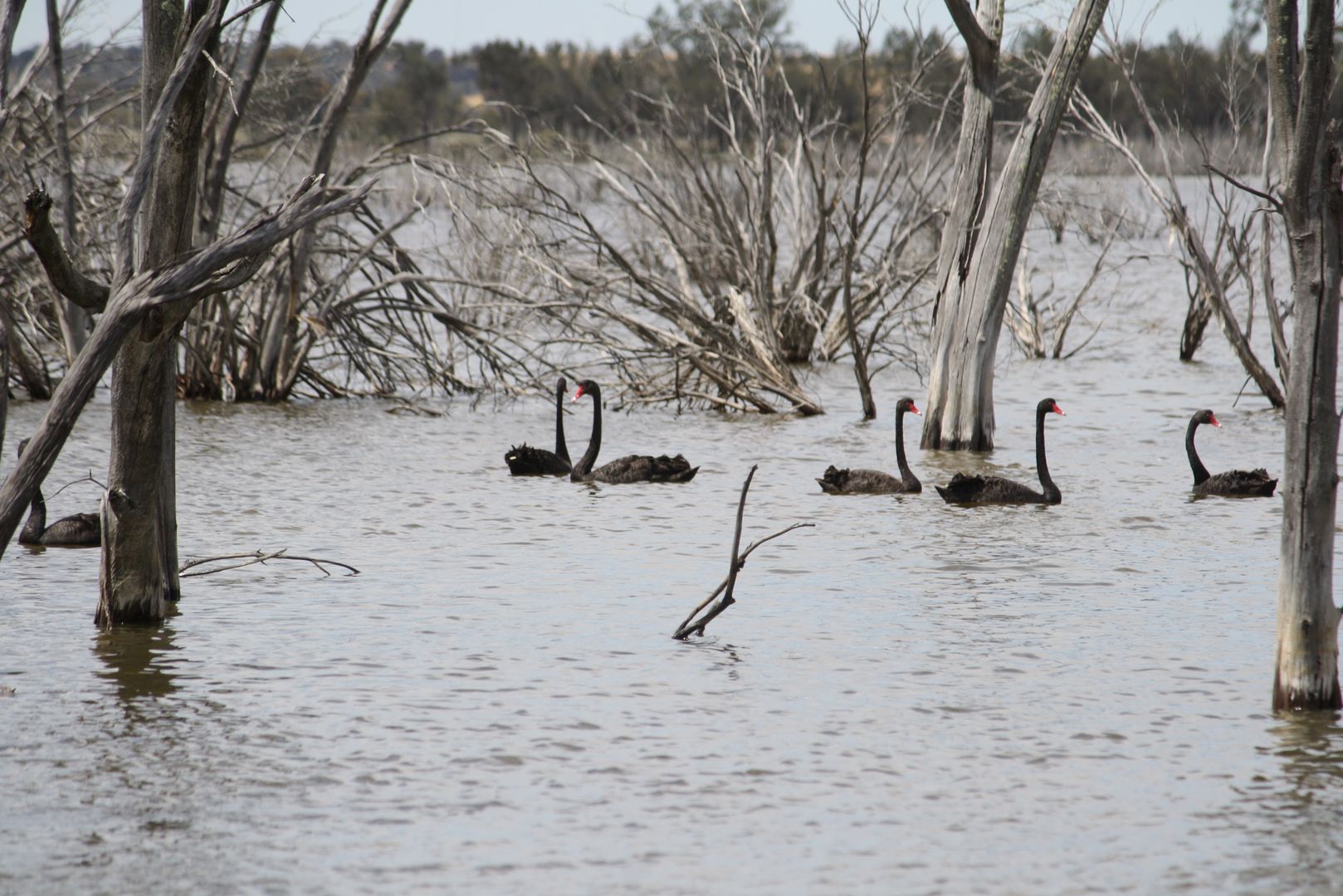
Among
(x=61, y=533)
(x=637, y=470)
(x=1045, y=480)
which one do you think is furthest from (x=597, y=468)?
(x=61, y=533)

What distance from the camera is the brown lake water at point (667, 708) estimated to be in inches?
181

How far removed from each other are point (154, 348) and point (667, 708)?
257 cm

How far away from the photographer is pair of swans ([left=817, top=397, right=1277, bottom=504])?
1104 centimetres

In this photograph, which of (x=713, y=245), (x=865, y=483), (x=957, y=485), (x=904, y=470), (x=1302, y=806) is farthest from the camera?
(x=713, y=245)

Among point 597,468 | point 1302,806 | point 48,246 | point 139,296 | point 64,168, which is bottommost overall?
point 1302,806

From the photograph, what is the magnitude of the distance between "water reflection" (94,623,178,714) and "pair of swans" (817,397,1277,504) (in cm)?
545

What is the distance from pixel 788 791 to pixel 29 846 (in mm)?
2272

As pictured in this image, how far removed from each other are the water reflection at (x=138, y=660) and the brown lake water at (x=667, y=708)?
0.08 ft

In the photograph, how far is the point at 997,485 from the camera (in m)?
11.1

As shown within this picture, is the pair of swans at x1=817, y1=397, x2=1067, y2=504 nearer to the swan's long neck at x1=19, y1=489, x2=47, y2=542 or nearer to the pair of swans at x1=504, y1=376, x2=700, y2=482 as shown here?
the pair of swans at x1=504, y1=376, x2=700, y2=482

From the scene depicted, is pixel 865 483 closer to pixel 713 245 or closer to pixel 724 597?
pixel 724 597

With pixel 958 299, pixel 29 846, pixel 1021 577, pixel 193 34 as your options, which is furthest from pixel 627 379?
pixel 29 846

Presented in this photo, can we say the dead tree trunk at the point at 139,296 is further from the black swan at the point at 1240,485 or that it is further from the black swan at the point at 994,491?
the black swan at the point at 1240,485

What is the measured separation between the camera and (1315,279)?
17.5 ft
